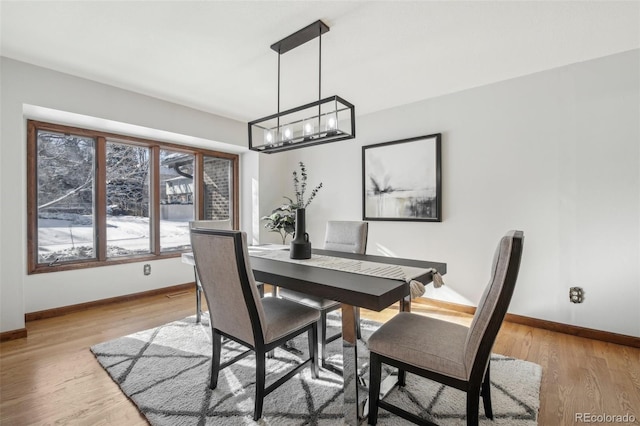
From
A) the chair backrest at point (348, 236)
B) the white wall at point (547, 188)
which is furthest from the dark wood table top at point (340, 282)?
the white wall at point (547, 188)

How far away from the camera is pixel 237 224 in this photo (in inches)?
188

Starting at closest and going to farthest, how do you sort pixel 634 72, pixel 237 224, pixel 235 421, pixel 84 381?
pixel 235 421 → pixel 84 381 → pixel 634 72 → pixel 237 224

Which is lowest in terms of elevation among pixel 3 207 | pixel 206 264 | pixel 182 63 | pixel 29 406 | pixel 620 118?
pixel 29 406

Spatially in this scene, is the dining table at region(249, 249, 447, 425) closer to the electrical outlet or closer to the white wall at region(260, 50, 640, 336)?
the white wall at region(260, 50, 640, 336)

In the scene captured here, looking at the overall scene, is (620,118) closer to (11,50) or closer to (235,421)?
(235,421)

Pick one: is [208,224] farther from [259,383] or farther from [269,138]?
[259,383]

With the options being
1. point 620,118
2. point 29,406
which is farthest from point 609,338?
point 29,406

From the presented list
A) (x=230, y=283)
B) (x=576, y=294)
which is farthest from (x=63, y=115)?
(x=576, y=294)

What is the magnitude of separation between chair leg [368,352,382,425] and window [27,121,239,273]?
130 inches

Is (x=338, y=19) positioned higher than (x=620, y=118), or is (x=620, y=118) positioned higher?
(x=338, y=19)

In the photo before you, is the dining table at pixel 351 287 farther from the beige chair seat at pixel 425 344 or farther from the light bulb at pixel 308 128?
the light bulb at pixel 308 128

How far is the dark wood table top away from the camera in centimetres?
129

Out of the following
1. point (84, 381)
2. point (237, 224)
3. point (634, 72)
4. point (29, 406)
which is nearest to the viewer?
point (29, 406)

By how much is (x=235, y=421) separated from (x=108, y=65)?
3.00m
